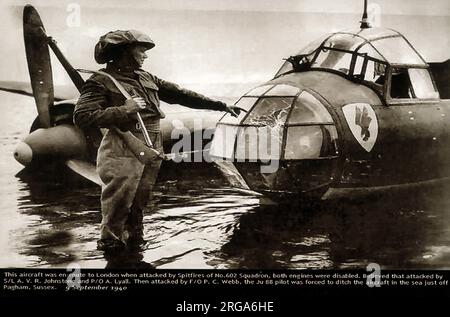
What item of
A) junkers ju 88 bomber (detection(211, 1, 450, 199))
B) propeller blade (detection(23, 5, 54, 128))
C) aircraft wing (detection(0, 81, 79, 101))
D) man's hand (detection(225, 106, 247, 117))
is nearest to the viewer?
junkers ju 88 bomber (detection(211, 1, 450, 199))

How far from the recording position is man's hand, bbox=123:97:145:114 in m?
4.56

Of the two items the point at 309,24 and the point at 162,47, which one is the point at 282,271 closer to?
the point at 309,24

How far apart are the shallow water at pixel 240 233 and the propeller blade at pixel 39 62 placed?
109 cm

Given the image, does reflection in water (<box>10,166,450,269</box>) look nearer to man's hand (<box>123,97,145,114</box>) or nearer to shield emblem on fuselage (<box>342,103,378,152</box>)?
shield emblem on fuselage (<box>342,103,378,152</box>)

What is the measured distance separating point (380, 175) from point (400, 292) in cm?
125

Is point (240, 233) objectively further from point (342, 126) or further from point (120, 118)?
point (120, 118)

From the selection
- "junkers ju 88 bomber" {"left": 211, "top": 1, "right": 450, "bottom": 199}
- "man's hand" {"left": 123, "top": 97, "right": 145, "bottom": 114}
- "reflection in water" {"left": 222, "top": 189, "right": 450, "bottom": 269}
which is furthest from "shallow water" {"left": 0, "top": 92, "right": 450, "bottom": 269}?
"man's hand" {"left": 123, "top": 97, "right": 145, "bottom": 114}

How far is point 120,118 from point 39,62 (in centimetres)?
351

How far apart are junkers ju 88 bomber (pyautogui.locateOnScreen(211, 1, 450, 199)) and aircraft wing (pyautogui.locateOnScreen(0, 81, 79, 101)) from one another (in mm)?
3035

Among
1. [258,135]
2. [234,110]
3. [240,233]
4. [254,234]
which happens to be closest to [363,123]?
[258,135]

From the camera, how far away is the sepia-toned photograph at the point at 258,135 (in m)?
4.75

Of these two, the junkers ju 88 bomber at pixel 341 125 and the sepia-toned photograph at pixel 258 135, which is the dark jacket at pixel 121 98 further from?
the junkers ju 88 bomber at pixel 341 125

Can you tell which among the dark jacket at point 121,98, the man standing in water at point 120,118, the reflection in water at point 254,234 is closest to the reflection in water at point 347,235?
the reflection in water at point 254,234

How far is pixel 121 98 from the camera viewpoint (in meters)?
4.74
